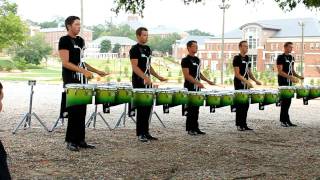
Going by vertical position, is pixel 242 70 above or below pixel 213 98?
above

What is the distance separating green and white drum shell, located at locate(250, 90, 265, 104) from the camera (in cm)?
1056

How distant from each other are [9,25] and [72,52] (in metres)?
36.5

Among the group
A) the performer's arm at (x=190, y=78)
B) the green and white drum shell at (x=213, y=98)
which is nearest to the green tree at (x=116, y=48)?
the performer's arm at (x=190, y=78)

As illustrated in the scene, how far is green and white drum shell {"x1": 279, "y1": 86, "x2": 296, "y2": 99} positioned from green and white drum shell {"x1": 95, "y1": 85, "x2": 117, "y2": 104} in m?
4.51

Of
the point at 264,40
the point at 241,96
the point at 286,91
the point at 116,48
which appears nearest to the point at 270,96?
the point at 286,91

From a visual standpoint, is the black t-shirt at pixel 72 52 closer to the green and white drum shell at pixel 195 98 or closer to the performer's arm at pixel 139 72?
the performer's arm at pixel 139 72

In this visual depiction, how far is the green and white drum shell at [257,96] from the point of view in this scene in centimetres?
1056

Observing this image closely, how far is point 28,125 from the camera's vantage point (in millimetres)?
11039

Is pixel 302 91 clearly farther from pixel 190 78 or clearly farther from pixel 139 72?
pixel 139 72

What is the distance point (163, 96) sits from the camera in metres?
9.14

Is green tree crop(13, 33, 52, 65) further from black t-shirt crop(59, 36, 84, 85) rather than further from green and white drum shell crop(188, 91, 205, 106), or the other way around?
black t-shirt crop(59, 36, 84, 85)

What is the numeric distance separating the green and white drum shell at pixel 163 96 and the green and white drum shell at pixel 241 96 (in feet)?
5.63

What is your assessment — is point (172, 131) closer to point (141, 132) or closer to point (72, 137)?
point (141, 132)

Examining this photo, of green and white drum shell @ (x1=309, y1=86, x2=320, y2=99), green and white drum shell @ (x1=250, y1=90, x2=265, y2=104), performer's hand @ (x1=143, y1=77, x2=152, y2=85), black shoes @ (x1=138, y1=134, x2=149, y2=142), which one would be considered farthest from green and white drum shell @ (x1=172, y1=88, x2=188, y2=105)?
green and white drum shell @ (x1=309, y1=86, x2=320, y2=99)
